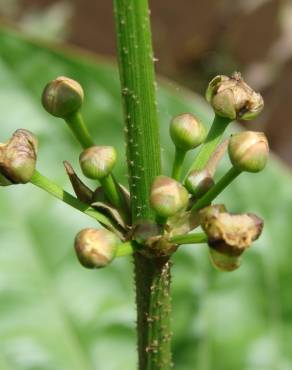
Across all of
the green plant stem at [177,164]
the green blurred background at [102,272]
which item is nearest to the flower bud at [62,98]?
the green plant stem at [177,164]

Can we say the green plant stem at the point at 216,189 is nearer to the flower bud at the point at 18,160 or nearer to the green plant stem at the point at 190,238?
the green plant stem at the point at 190,238

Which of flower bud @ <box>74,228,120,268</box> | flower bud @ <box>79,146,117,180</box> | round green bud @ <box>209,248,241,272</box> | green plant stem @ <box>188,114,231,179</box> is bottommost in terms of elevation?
round green bud @ <box>209,248,241,272</box>

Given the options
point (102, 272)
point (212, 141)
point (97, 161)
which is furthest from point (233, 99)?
point (102, 272)

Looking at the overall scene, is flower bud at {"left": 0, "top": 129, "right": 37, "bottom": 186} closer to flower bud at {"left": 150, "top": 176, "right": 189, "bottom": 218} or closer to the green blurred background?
flower bud at {"left": 150, "top": 176, "right": 189, "bottom": 218}

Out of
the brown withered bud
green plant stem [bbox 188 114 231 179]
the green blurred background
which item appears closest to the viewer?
the brown withered bud

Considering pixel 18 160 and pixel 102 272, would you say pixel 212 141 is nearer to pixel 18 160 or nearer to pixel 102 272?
pixel 18 160

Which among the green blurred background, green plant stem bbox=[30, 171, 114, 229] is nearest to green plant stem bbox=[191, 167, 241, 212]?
green plant stem bbox=[30, 171, 114, 229]
